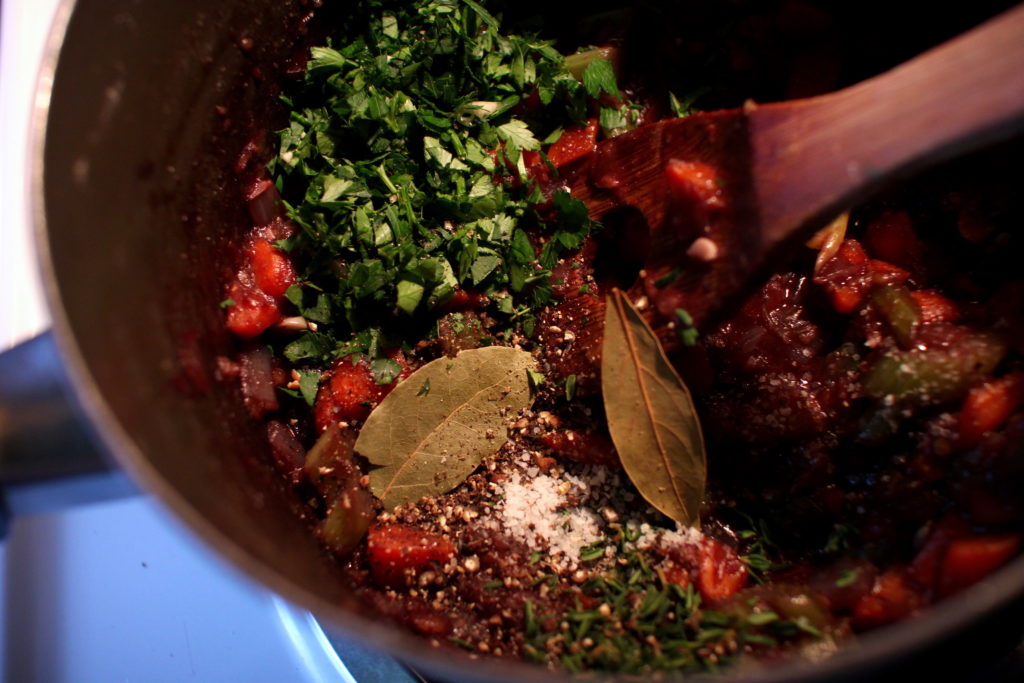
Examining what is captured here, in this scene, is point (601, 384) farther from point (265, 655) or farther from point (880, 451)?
point (265, 655)

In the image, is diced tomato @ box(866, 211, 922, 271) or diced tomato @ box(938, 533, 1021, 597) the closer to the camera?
diced tomato @ box(938, 533, 1021, 597)

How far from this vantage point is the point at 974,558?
1129 mm

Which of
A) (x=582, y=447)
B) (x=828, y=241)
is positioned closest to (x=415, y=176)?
(x=582, y=447)

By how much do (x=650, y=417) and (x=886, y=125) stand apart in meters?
0.67

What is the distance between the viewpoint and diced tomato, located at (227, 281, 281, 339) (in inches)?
56.3

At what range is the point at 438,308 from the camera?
5.11 ft

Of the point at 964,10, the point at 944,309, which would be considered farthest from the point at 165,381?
the point at 964,10

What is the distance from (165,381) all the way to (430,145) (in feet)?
2.62

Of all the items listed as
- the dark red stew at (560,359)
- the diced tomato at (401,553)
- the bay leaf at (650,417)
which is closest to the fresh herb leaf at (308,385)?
the dark red stew at (560,359)

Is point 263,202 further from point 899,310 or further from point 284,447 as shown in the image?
point 899,310

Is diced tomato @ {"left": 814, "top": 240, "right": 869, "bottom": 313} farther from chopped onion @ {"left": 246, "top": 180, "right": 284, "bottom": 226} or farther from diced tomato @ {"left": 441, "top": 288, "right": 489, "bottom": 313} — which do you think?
chopped onion @ {"left": 246, "top": 180, "right": 284, "bottom": 226}

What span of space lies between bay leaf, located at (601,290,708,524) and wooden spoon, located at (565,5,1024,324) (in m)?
0.11

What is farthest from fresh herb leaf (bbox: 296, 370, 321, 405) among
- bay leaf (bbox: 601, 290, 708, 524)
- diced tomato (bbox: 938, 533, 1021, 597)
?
diced tomato (bbox: 938, 533, 1021, 597)

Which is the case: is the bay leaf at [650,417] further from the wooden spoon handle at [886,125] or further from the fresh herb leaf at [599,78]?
the fresh herb leaf at [599,78]
